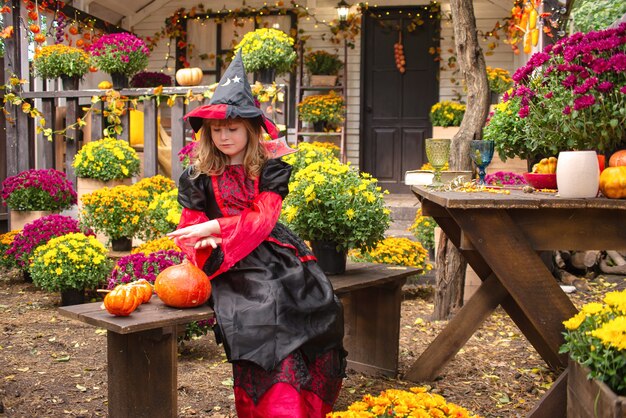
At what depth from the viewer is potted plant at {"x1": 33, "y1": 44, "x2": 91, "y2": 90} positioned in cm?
784

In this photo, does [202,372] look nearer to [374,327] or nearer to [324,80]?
[374,327]

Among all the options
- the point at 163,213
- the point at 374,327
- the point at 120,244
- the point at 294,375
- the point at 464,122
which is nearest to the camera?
the point at 294,375

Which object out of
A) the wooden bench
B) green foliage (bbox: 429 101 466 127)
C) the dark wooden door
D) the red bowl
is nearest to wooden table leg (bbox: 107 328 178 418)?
the wooden bench

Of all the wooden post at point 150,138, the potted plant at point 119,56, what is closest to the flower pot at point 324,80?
the potted plant at point 119,56

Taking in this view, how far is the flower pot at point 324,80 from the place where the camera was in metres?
11.3

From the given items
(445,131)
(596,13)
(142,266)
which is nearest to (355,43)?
(445,131)

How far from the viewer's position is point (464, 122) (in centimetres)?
520

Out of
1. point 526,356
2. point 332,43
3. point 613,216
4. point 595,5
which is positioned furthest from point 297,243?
point 332,43

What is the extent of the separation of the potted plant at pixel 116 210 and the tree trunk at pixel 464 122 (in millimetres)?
Result: 2778

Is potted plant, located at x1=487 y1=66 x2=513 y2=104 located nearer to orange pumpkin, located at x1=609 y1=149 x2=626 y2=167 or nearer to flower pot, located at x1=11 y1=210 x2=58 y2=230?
flower pot, located at x1=11 y1=210 x2=58 y2=230

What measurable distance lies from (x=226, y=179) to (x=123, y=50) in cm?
503

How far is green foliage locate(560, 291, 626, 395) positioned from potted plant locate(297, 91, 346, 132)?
872cm

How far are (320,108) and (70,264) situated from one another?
19.3 ft

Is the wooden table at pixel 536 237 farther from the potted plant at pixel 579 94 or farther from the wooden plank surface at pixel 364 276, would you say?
the wooden plank surface at pixel 364 276
